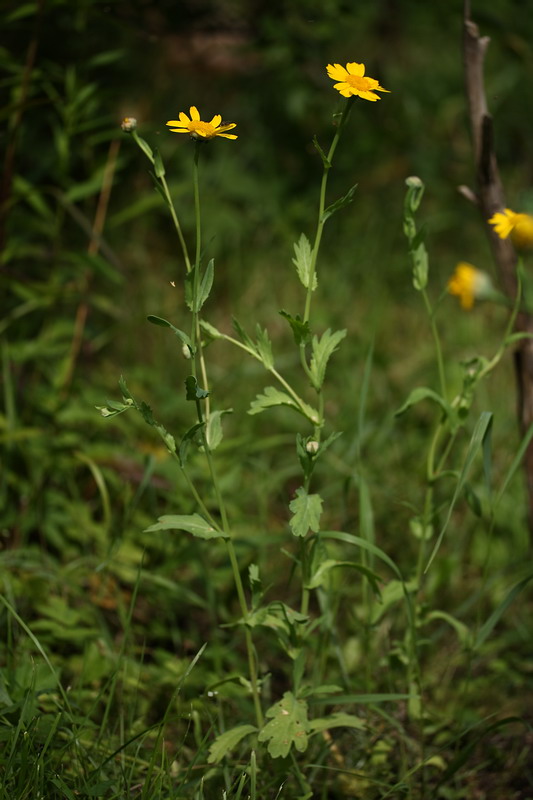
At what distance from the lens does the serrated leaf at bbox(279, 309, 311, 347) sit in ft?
3.87

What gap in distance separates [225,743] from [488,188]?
1.09 metres

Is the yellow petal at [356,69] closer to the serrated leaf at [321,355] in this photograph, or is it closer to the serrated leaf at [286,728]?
the serrated leaf at [321,355]

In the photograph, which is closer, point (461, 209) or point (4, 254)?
point (4, 254)

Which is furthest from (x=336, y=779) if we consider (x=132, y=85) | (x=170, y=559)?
(x=132, y=85)

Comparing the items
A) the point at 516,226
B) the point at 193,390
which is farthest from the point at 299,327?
the point at 516,226

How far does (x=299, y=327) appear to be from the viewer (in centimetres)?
119

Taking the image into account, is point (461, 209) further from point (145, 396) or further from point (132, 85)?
point (145, 396)

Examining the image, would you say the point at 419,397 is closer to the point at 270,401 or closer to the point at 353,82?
the point at 270,401

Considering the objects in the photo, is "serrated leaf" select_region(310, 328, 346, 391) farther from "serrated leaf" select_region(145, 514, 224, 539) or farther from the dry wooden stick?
the dry wooden stick

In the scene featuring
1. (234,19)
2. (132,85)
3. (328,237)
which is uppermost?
(234,19)

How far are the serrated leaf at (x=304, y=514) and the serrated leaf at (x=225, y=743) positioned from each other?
0.35 meters

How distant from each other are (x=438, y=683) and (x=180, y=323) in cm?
141

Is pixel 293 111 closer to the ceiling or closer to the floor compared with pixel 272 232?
closer to the ceiling

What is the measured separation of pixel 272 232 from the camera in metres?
3.23
